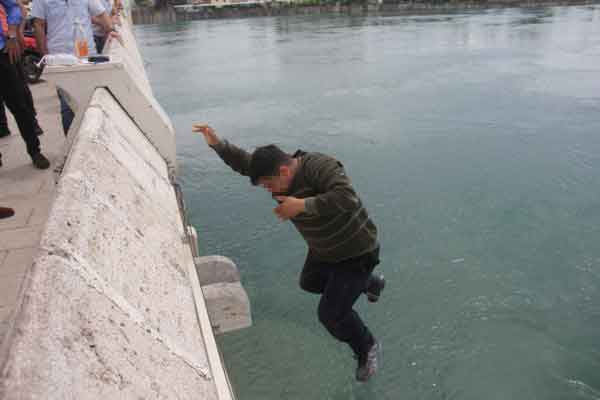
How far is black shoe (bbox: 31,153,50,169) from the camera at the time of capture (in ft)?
17.1

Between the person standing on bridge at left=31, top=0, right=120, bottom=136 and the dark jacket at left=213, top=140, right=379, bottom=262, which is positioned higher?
the person standing on bridge at left=31, top=0, right=120, bottom=136

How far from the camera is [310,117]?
10.9 meters

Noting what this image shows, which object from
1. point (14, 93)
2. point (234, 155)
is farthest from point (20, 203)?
point (234, 155)

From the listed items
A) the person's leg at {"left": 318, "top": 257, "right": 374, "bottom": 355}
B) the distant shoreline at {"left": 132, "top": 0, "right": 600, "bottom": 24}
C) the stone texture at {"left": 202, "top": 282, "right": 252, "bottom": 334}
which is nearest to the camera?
the person's leg at {"left": 318, "top": 257, "right": 374, "bottom": 355}

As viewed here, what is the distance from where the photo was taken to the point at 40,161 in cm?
523

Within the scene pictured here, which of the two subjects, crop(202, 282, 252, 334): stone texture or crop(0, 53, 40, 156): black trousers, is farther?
crop(0, 53, 40, 156): black trousers

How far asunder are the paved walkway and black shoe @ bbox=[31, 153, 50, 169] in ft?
0.18

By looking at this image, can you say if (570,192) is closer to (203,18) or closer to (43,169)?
(43,169)

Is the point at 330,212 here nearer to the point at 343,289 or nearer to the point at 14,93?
the point at 343,289

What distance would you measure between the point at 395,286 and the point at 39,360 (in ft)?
12.3

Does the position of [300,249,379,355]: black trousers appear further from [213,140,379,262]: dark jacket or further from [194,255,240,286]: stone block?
[194,255,240,286]: stone block

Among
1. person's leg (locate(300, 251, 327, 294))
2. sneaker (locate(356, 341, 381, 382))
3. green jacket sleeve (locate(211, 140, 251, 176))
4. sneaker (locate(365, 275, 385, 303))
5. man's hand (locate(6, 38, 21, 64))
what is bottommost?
sneaker (locate(356, 341, 381, 382))

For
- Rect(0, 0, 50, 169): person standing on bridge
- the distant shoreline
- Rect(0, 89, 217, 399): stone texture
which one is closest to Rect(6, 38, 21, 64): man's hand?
Rect(0, 0, 50, 169): person standing on bridge

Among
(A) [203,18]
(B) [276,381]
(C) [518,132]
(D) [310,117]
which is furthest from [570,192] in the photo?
(A) [203,18]
